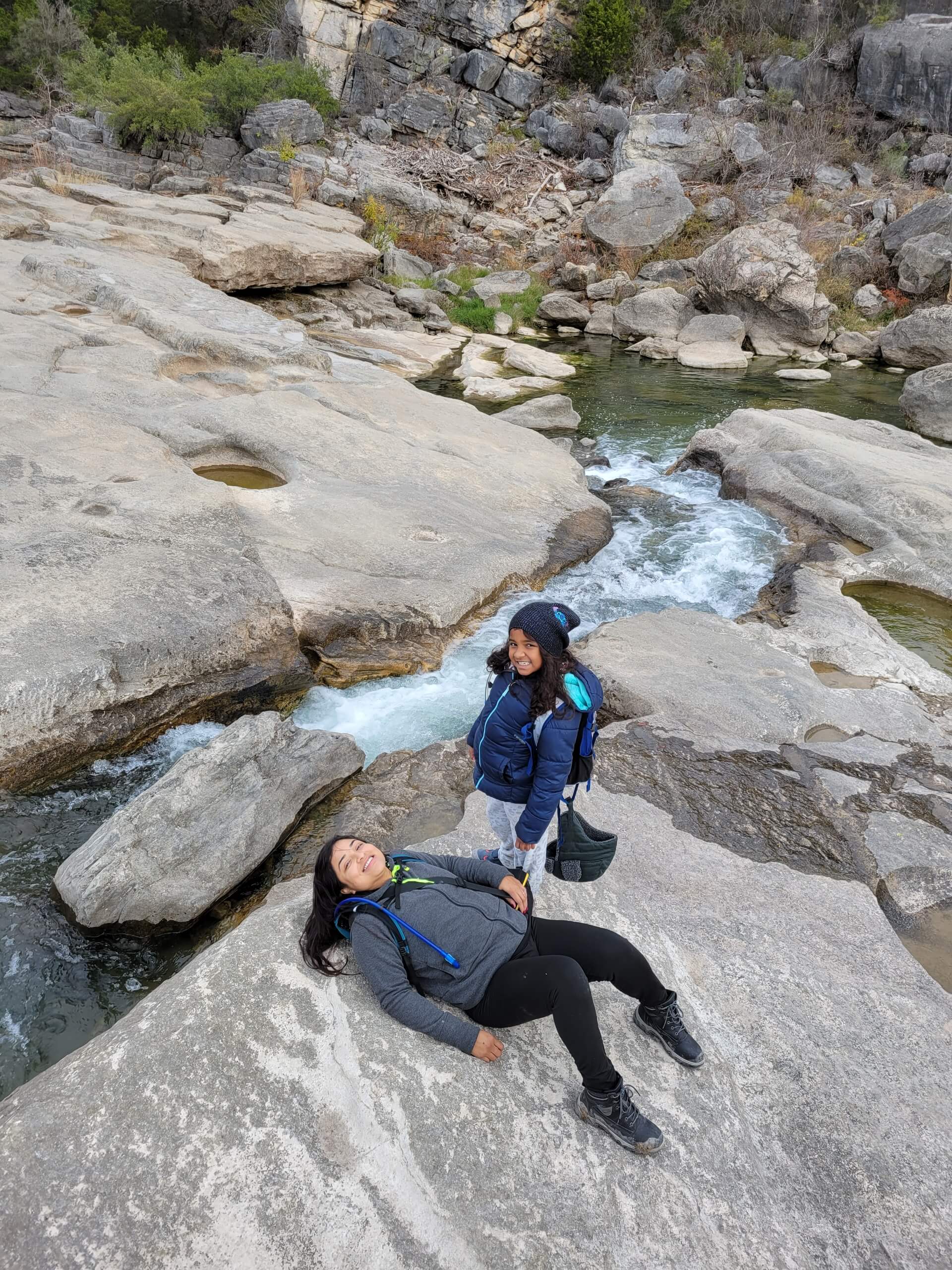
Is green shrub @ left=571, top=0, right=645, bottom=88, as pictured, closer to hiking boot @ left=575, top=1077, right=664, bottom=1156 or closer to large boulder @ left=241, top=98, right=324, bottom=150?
large boulder @ left=241, top=98, right=324, bottom=150

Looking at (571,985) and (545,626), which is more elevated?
(545,626)

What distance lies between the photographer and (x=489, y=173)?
1109 inches

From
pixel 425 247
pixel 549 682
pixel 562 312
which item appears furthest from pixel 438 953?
pixel 425 247

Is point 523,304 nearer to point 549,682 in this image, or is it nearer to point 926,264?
point 926,264

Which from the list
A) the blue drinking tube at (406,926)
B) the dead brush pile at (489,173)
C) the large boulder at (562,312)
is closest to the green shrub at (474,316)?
the large boulder at (562,312)

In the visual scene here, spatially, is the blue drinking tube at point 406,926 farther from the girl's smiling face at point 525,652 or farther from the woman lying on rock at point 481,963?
the girl's smiling face at point 525,652

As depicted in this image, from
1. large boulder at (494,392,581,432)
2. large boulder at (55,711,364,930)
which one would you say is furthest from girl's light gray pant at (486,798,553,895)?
large boulder at (494,392,581,432)

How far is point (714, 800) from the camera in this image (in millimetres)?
4578

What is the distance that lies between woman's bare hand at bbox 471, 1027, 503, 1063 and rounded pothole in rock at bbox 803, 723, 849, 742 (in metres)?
3.38

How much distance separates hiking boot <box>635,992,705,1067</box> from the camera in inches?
110

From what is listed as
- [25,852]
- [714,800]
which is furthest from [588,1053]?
[25,852]

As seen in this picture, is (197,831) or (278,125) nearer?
(197,831)

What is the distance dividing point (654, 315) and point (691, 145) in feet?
39.0

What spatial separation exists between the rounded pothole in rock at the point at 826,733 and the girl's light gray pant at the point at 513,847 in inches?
99.5
